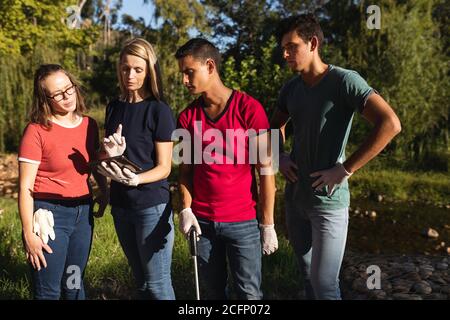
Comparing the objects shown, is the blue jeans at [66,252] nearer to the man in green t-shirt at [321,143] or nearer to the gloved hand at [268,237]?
the gloved hand at [268,237]

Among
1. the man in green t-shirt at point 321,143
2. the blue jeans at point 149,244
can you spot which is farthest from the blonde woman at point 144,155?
the man in green t-shirt at point 321,143

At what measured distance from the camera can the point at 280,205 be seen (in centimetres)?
814

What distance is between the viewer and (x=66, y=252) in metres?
2.32

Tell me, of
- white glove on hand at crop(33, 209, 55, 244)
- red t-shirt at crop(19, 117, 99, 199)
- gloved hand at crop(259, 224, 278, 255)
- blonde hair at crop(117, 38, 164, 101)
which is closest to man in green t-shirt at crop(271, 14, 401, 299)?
gloved hand at crop(259, 224, 278, 255)

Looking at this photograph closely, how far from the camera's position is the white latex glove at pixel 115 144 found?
2.23 meters

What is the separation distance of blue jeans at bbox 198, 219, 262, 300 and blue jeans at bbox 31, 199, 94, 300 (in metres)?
0.62

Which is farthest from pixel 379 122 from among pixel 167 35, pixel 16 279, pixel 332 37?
pixel 167 35

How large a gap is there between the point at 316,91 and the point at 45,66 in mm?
1371

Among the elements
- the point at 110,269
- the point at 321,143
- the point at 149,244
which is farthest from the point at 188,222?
the point at 110,269

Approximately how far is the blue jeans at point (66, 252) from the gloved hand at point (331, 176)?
1.20 m

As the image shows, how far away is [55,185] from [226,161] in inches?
33.8

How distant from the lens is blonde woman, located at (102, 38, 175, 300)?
227 centimetres

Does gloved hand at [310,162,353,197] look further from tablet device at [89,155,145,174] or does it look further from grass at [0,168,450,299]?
grass at [0,168,450,299]
